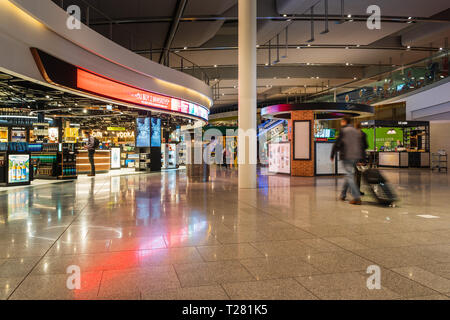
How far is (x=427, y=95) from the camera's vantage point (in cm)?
1855

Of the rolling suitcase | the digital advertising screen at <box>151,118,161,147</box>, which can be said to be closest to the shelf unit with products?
the digital advertising screen at <box>151,118,161,147</box>

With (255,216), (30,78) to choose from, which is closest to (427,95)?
(255,216)

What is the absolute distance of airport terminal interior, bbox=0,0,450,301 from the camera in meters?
2.53

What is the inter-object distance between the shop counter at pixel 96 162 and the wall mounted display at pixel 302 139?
30.3ft

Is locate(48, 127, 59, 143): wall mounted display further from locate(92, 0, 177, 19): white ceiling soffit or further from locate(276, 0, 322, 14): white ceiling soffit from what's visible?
locate(276, 0, 322, 14): white ceiling soffit

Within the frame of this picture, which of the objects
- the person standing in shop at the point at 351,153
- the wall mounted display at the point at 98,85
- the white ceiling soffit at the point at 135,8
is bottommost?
the person standing in shop at the point at 351,153

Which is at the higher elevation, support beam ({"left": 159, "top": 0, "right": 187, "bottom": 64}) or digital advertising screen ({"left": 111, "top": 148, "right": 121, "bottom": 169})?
support beam ({"left": 159, "top": 0, "right": 187, "bottom": 64})

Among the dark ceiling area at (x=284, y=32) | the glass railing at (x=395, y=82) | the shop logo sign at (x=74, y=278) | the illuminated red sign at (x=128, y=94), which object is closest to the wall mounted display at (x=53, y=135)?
the dark ceiling area at (x=284, y=32)

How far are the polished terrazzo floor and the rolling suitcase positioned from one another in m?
0.22

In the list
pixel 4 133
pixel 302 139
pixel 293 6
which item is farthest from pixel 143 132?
pixel 4 133

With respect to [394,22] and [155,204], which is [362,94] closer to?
[394,22]

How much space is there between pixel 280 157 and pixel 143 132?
22.4 feet

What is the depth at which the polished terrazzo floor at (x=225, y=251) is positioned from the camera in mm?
2256

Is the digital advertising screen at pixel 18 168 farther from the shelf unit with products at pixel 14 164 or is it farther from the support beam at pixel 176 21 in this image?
the support beam at pixel 176 21
